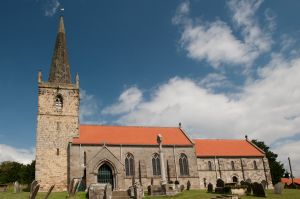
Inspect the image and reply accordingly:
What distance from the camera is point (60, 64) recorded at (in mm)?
37688

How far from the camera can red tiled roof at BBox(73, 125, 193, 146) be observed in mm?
34869

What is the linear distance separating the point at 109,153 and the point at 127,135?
5351 mm

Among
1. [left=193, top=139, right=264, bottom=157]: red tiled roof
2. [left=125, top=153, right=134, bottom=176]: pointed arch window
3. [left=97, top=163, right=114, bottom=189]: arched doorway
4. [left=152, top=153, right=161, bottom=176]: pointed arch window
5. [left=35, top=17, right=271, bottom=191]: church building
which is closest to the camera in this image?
[left=35, top=17, right=271, bottom=191]: church building

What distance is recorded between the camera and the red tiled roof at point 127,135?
3487 cm

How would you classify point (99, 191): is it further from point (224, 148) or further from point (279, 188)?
point (224, 148)

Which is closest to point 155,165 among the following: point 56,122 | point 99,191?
point 56,122

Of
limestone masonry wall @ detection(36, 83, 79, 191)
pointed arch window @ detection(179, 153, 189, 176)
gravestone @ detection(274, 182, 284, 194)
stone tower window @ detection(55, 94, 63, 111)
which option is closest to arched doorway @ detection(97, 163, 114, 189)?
limestone masonry wall @ detection(36, 83, 79, 191)

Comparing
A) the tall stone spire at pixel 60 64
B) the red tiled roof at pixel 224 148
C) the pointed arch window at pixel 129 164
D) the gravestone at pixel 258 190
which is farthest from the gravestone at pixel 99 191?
the red tiled roof at pixel 224 148

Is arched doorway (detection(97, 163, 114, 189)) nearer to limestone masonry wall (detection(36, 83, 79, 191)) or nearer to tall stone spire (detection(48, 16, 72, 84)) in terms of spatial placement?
limestone masonry wall (detection(36, 83, 79, 191))

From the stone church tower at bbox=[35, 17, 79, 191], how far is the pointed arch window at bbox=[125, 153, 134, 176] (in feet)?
22.7

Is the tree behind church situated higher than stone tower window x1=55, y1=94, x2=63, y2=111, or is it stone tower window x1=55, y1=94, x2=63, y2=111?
stone tower window x1=55, y1=94, x2=63, y2=111

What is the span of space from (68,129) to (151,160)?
11.1m

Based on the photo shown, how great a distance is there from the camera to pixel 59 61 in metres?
37.7

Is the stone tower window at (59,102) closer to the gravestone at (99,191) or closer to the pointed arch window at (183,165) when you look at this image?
the pointed arch window at (183,165)
